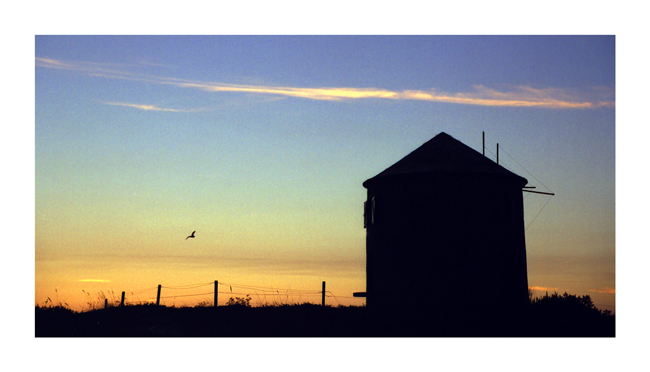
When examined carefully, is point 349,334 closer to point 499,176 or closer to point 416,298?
point 416,298

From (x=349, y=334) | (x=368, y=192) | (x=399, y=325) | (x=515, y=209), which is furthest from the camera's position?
(x=368, y=192)

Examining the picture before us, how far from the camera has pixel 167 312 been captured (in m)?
24.7

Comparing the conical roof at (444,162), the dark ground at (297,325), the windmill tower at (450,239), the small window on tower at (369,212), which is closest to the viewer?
the dark ground at (297,325)

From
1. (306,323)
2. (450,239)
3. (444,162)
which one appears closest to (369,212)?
(444,162)

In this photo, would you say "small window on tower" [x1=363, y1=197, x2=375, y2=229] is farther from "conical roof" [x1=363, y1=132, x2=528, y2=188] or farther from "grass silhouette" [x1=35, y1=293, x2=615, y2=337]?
"grass silhouette" [x1=35, y1=293, x2=615, y2=337]

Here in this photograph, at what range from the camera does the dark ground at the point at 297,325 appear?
2055 centimetres

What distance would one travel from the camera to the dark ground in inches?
809

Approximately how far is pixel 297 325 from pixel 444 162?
7.86 m

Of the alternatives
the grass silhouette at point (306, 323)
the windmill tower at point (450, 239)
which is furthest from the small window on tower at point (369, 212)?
the grass silhouette at point (306, 323)

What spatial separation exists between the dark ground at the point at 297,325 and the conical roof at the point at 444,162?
16.6 ft

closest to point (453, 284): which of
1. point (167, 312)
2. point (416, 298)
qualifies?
point (416, 298)

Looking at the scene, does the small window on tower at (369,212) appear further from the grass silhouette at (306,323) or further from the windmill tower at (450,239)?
the grass silhouette at (306,323)

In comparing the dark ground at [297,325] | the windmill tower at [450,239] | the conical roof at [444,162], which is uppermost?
the conical roof at [444,162]

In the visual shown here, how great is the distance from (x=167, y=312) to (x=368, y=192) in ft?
29.6
